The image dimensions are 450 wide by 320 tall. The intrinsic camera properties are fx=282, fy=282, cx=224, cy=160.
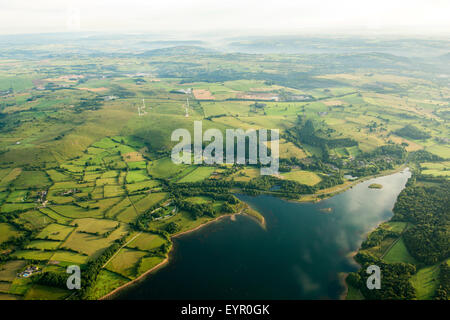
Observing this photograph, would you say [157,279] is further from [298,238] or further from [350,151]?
[350,151]

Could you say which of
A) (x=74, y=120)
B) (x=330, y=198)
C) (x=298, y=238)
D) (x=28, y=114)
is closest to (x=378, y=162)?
(x=330, y=198)

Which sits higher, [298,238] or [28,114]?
[28,114]

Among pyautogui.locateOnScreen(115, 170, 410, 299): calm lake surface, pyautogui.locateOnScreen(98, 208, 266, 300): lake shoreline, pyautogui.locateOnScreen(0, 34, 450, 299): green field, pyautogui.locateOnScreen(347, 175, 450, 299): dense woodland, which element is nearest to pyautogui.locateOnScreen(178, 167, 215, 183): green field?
pyautogui.locateOnScreen(0, 34, 450, 299): green field

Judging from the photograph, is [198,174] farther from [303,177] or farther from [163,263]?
[163,263]
